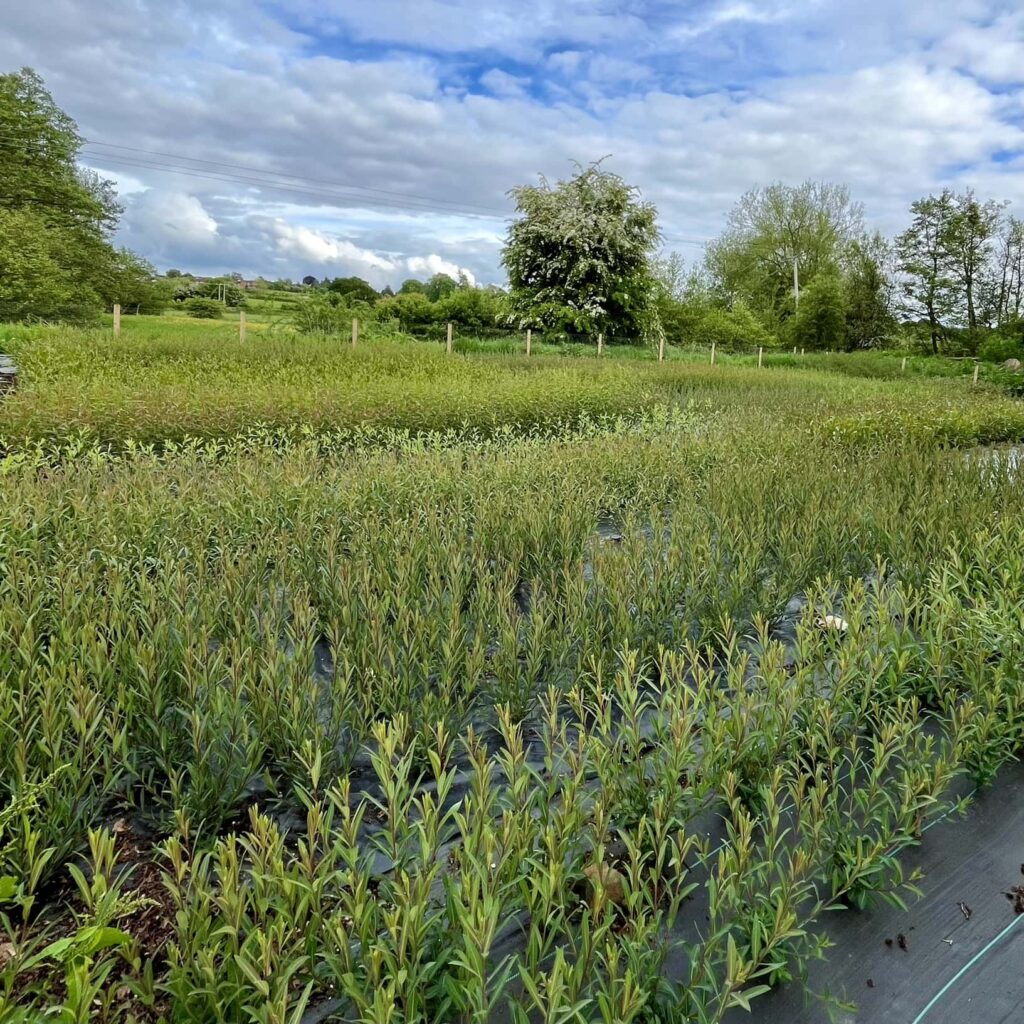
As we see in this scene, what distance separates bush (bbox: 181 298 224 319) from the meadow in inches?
1080

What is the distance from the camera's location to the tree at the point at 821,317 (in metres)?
33.3

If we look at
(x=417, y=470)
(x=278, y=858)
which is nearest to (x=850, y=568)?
(x=417, y=470)

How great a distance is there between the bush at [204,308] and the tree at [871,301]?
94.4 ft

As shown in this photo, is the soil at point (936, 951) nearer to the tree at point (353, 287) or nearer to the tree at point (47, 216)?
the tree at point (47, 216)

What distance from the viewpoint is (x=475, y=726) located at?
93.4 inches

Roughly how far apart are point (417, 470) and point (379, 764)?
3383 millimetres

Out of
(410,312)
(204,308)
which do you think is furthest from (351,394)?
(204,308)

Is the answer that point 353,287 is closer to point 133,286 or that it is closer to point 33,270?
point 133,286

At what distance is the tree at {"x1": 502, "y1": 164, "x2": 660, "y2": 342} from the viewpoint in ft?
75.9

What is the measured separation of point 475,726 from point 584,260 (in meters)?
22.4

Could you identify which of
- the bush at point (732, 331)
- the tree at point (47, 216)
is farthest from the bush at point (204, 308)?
the bush at point (732, 331)

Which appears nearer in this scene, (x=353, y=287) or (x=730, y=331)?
(x=730, y=331)

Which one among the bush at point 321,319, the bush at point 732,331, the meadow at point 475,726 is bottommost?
the meadow at point 475,726

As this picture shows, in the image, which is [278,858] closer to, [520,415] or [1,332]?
[520,415]
